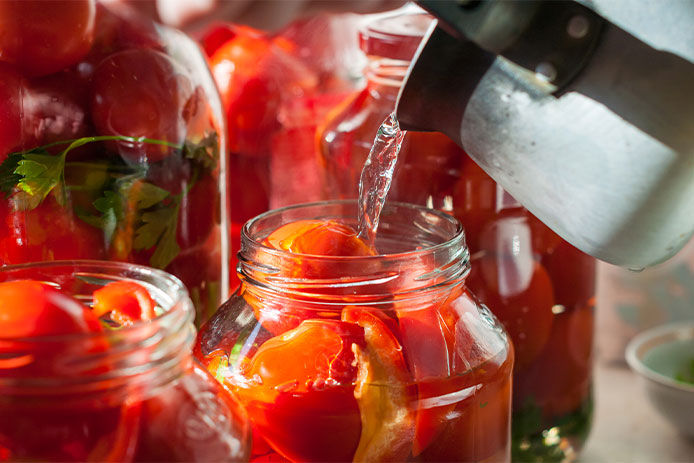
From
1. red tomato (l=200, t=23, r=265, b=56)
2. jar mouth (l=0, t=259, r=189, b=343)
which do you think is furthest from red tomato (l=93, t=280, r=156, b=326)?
red tomato (l=200, t=23, r=265, b=56)

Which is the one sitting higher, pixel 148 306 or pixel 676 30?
pixel 676 30

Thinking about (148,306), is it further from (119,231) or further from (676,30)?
(676,30)

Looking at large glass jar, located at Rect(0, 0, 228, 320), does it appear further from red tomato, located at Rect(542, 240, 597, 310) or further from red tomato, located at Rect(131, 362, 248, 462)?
red tomato, located at Rect(542, 240, 597, 310)

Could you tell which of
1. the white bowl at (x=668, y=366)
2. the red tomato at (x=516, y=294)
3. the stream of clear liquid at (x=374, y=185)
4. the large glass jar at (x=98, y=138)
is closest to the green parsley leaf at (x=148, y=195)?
the large glass jar at (x=98, y=138)

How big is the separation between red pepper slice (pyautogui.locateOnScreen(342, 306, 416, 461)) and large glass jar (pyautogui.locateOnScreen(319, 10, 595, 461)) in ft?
0.60

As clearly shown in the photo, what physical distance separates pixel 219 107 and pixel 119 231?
0.11m

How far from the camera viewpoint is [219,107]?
1.79 feet

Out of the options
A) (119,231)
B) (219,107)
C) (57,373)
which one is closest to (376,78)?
(219,107)

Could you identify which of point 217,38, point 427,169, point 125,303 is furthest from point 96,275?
point 217,38

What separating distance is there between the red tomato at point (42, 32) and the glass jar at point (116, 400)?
0.15 metres

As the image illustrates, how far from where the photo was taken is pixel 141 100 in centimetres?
47

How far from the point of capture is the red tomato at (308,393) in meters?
0.40

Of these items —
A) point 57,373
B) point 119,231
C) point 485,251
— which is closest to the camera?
point 57,373

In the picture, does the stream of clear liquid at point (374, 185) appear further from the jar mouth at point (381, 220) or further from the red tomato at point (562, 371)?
the red tomato at point (562, 371)
